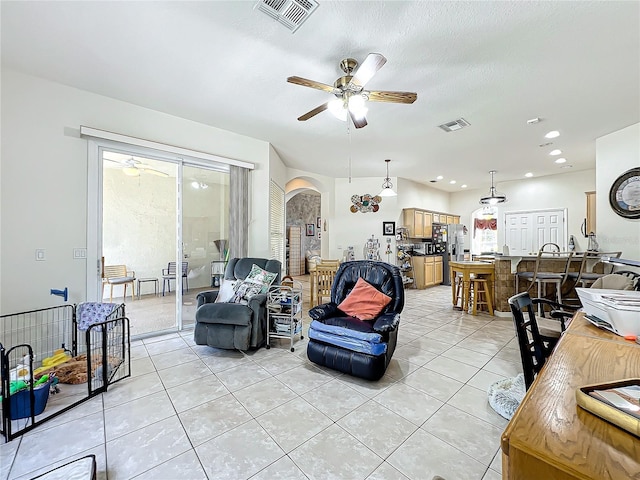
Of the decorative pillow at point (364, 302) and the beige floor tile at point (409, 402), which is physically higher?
the decorative pillow at point (364, 302)

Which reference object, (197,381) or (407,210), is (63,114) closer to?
(197,381)

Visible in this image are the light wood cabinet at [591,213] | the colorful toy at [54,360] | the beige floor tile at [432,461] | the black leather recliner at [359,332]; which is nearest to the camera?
the beige floor tile at [432,461]

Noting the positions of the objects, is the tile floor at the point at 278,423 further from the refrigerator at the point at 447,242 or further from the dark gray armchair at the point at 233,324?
the refrigerator at the point at 447,242

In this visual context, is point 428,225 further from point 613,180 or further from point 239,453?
point 239,453

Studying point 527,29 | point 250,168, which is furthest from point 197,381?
point 527,29

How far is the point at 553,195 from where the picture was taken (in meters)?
6.90

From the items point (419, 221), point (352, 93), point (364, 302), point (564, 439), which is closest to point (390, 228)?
point (419, 221)

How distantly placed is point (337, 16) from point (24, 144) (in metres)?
3.25

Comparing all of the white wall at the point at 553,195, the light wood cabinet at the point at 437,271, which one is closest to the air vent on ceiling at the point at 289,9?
the light wood cabinet at the point at 437,271

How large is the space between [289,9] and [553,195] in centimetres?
786

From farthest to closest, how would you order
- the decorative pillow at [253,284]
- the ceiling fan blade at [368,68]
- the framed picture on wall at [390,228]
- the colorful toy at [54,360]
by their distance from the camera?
the framed picture on wall at [390,228] → the decorative pillow at [253,284] → the colorful toy at [54,360] → the ceiling fan blade at [368,68]

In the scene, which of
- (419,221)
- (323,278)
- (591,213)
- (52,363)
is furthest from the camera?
(419,221)

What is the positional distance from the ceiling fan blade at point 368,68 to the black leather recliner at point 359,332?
179 cm

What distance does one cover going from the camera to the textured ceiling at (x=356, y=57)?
1998mm
